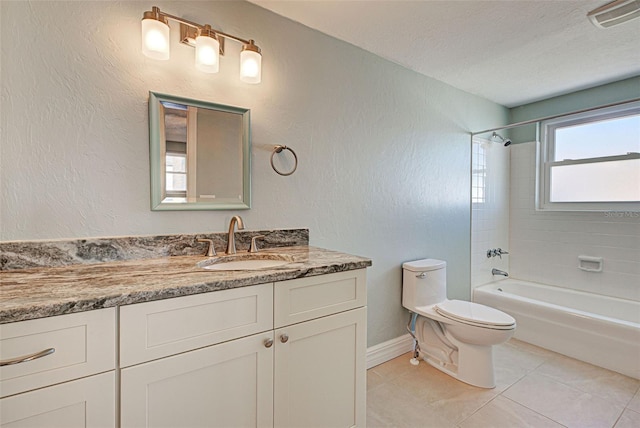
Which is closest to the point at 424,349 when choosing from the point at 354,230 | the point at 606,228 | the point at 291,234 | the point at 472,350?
the point at 472,350

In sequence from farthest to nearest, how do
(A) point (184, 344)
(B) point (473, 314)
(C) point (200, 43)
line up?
(B) point (473, 314) → (C) point (200, 43) → (A) point (184, 344)

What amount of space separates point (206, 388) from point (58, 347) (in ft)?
1.41

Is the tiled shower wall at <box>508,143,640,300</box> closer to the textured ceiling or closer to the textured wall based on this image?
the textured wall

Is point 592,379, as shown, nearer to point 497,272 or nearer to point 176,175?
point 497,272

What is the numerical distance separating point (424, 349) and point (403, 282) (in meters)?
0.51

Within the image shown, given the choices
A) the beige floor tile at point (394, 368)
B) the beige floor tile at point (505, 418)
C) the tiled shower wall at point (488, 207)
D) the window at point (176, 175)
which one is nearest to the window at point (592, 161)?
the tiled shower wall at point (488, 207)

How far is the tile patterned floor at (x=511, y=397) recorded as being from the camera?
5.32ft

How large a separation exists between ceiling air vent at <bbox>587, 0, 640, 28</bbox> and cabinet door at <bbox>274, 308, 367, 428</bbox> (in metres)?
2.00

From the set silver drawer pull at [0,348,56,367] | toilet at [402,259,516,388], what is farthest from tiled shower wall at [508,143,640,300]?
silver drawer pull at [0,348,56,367]

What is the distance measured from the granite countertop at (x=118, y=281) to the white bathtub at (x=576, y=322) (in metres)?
2.02

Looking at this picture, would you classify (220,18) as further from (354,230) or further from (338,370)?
(338,370)

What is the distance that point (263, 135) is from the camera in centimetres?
167

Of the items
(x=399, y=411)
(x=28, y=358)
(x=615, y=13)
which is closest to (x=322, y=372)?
(x=399, y=411)

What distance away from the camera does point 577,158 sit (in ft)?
9.05
